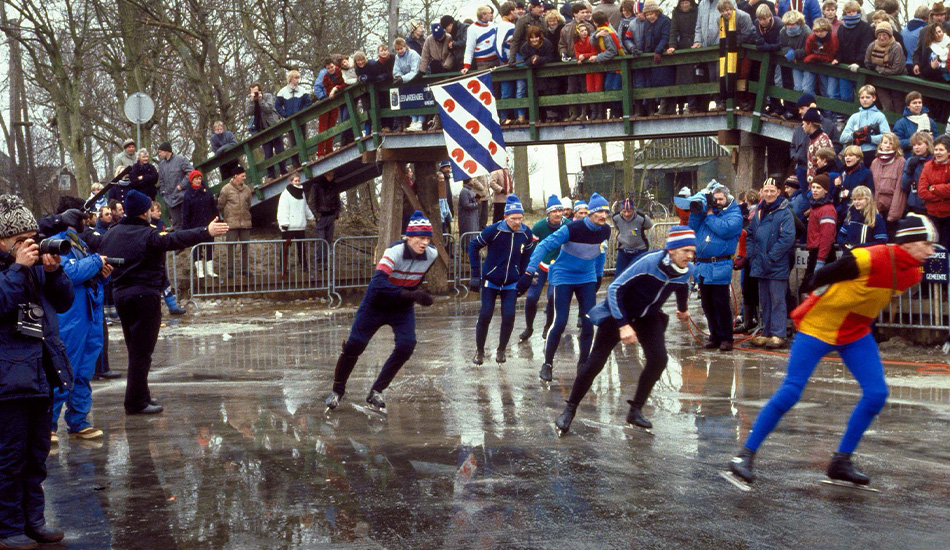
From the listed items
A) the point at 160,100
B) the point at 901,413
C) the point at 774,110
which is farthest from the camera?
the point at 160,100

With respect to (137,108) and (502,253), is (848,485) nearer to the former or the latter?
(502,253)

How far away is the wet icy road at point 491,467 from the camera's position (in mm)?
6117

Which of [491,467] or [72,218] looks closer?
[491,467]

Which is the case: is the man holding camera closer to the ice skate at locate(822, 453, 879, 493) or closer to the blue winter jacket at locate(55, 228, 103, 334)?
the ice skate at locate(822, 453, 879, 493)

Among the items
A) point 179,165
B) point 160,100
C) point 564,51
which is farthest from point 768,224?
point 160,100

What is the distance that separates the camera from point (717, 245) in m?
13.5

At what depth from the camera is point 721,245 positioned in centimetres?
1348

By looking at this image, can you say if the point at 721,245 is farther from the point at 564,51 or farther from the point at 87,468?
the point at 87,468

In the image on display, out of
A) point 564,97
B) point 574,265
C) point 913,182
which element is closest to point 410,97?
point 564,97

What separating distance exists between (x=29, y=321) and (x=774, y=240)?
929 cm

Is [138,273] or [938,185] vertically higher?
[938,185]

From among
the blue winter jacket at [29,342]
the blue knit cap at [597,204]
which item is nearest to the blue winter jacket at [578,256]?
the blue knit cap at [597,204]

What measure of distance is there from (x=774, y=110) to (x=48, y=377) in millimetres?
12143

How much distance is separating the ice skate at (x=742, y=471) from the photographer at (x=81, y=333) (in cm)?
500
